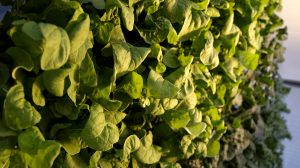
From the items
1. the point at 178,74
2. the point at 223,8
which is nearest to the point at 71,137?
the point at 178,74

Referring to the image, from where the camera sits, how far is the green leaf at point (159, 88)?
2.05m

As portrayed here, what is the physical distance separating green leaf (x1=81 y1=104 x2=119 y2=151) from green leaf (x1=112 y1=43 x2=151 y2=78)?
0.17 meters

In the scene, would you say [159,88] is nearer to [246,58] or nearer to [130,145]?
[130,145]

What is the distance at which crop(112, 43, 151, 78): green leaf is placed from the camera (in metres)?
1.80

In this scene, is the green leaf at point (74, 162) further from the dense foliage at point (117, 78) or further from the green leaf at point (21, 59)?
the green leaf at point (21, 59)

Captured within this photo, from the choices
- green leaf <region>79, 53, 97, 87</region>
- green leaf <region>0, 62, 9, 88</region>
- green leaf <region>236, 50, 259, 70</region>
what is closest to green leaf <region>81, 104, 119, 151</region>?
green leaf <region>79, 53, 97, 87</region>

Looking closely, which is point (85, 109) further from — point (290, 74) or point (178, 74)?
point (290, 74)

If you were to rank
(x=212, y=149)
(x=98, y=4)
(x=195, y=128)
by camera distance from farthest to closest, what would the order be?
(x=212, y=149) → (x=195, y=128) → (x=98, y=4)

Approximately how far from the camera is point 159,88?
205 cm

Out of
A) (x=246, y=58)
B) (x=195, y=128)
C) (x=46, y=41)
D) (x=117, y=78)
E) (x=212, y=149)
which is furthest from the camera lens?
(x=246, y=58)

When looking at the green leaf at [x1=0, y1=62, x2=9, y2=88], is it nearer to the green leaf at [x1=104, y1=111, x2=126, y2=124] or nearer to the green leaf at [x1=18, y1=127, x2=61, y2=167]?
the green leaf at [x1=18, y1=127, x2=61, y2=167]

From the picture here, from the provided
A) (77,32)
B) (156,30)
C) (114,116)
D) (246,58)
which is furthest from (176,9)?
(246,58)

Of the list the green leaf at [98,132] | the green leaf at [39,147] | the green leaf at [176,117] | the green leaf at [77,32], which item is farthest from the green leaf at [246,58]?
the green leaf at [39,147]

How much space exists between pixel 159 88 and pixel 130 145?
0.26m
